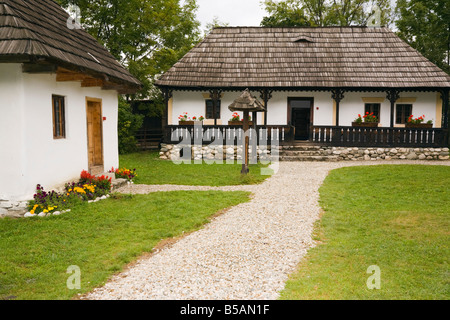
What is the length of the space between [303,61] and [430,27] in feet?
34.5

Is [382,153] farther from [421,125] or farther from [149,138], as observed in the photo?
[149,138]

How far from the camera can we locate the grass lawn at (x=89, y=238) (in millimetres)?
4312

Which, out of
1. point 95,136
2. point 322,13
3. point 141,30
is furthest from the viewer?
point 322,13

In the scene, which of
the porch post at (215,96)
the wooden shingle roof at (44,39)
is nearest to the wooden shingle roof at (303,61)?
the porch post at (215,96)

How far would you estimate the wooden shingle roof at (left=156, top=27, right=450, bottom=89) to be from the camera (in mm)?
16812

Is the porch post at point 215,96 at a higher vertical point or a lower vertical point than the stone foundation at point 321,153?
higher

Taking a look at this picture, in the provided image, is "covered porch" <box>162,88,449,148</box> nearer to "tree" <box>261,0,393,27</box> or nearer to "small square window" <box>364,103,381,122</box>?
"small square window" <box>364,103,381,122</box>

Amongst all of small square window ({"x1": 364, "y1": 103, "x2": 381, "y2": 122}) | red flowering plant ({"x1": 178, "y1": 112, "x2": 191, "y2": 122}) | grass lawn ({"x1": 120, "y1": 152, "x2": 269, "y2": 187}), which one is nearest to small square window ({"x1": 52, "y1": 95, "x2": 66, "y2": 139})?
grass lawn ({"x1": 120, "y1": 152, "x2": 269, "y2": 187})

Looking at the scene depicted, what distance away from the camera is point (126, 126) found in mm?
18797

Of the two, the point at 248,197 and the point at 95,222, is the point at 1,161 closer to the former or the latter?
the point at 95,222

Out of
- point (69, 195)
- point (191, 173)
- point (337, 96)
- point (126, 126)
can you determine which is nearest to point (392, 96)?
point (337, 96)

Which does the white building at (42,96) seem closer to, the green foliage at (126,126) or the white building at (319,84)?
the white building at (319,84)

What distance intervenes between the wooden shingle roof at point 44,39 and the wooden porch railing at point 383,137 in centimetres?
988

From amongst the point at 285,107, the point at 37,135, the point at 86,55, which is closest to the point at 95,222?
the point at 37,135
